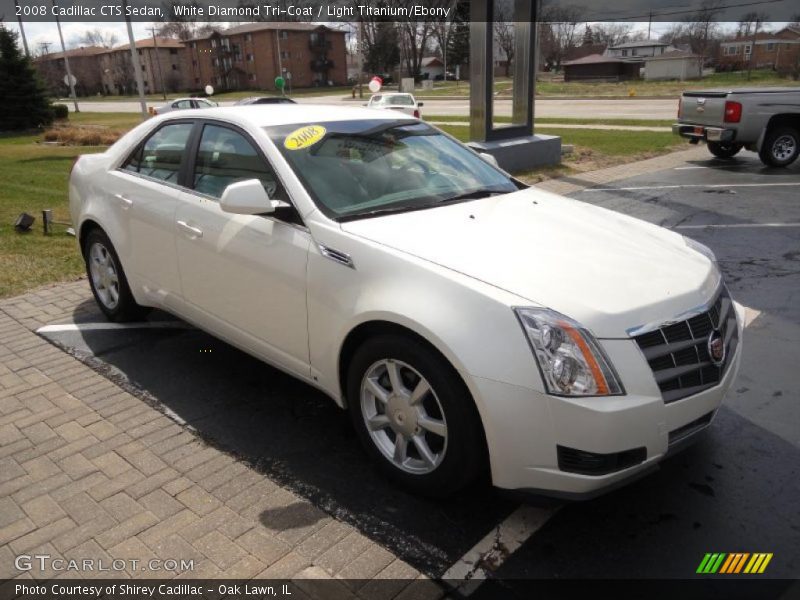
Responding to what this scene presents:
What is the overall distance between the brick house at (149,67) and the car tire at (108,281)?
105686 mm

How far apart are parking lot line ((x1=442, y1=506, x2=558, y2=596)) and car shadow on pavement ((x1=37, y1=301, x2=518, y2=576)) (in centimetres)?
4

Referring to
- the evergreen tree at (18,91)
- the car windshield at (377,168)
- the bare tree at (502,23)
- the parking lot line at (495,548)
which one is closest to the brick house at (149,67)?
the evergreen tree at (18,91)

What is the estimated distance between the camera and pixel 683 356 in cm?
262

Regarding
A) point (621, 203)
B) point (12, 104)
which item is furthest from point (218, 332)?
point (12, 104)

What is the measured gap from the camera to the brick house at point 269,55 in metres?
91.8

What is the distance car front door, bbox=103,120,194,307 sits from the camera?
164 inches

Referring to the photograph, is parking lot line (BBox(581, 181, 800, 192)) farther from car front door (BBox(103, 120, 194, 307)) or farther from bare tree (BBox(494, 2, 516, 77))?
car front door (BBox(103, 120, 194, 307))

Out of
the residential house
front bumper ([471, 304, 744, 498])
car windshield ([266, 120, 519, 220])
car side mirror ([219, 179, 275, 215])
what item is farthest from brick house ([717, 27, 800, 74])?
front bumper ([471, 304, 744, 498])

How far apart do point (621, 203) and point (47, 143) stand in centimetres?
2162

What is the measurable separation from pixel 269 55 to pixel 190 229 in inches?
3762

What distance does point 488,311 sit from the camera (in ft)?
8.30

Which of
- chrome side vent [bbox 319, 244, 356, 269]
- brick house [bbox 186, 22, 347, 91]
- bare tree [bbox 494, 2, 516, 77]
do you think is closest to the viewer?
chrome side vent [bbox 319, 244, 356, 269]

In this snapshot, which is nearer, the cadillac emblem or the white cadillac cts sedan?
the white cadillac cts sedan

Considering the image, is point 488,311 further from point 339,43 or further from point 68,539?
point 339,43
